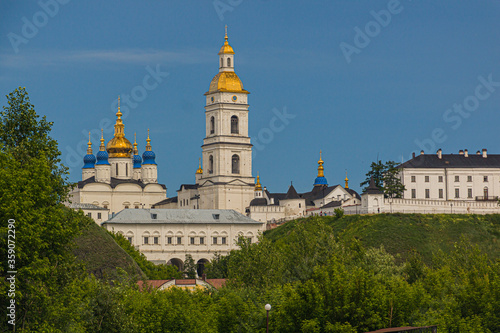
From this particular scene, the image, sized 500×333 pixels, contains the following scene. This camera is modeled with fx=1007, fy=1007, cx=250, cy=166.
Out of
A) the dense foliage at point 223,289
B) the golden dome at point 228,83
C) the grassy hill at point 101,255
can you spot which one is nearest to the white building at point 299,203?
the golden dome at point 228,83

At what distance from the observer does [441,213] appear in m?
106

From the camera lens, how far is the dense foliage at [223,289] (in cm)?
3725

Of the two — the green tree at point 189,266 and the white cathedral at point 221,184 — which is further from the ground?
the white cathedral at point 221,184

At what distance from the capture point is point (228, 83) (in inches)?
5089

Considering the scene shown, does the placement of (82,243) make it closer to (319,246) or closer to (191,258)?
(191,258)

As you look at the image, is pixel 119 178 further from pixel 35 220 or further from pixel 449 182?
pixel 35 220

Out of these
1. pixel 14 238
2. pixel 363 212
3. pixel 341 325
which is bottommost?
pixel 341 325

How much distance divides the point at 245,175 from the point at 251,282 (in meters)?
66.0

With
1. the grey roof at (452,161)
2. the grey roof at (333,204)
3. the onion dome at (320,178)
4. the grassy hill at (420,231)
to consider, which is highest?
the onion dome at (320,178)

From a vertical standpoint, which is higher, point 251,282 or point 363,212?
point 363,212

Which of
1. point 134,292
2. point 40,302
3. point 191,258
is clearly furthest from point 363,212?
point 40,302

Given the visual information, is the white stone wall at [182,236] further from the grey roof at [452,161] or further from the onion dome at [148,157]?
the onion dome at [148,157]

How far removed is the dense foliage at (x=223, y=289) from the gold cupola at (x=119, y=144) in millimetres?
78243

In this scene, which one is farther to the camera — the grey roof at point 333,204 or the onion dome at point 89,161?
the onion dome at point 89,161
